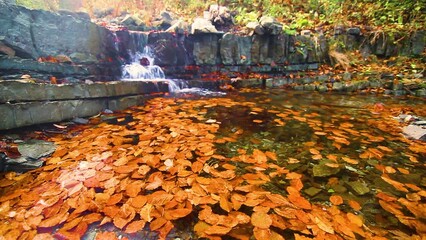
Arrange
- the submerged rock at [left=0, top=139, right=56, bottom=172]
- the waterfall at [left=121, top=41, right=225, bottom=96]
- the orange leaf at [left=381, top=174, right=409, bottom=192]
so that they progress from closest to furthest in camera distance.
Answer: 1. the orange leaf at [left=381, top=174, right=409, bottom=192]
2. the submerged rock at [left=0, top=139, right=56, bottom=172]
3. the waterfall at [left=121, top=41, right=225, bottom=96]

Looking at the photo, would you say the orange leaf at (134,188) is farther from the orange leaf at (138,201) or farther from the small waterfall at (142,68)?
the small waterfall at (142,68)

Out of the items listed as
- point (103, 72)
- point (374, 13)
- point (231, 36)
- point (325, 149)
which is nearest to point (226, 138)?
point (325, 149)

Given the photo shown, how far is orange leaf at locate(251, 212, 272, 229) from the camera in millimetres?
1337

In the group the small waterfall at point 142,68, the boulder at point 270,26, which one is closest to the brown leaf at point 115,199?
the small waterfall at point 142,68

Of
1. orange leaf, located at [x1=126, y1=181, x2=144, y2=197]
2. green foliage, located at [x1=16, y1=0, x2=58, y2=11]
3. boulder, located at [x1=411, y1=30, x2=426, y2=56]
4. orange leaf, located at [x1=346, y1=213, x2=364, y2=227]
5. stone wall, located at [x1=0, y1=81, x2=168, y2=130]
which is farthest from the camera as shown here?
boulder, located at [x1=411, y1=30, x2=426, y2=56]

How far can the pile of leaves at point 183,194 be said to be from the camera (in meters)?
1.32

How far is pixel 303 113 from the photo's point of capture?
3.96 meters

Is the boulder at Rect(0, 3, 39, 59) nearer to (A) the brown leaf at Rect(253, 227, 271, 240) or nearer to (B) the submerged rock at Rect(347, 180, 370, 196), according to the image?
(A) the brown leaf at Rect(253, 227, 271, 240)

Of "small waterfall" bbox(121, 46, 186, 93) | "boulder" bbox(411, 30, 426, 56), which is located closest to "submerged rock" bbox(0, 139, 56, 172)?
"small waterfall" bbox(121, 46, 186, 93)

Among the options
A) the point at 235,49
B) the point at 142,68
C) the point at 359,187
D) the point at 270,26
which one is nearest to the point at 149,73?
the point at 142,68

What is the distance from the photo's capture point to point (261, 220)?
1.38 meters

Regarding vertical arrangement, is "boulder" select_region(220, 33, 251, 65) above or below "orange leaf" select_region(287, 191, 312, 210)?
above

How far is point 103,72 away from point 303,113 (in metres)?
4.63

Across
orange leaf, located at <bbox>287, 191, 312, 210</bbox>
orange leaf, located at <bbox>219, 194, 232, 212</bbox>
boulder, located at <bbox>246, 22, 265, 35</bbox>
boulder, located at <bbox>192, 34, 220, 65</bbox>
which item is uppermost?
boulder, located at <bbox>246, 22, 265, 35</bbox>
